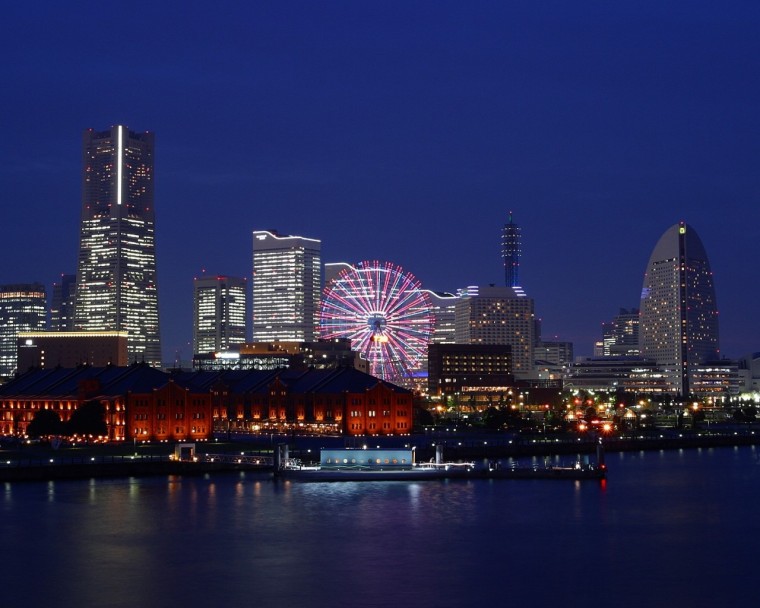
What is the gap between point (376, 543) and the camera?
63.4 m

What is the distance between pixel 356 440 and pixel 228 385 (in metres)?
29.9

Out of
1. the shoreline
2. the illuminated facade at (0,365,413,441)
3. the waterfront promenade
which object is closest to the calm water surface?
the shoreline

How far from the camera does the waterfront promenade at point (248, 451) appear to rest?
95875 mm

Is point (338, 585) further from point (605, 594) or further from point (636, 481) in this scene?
point (636, 481)

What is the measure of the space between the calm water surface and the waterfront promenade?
3.74m

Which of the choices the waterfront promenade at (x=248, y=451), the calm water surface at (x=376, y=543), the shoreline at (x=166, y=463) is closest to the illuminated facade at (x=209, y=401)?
the waterfront promenade at (x=248, y=451)

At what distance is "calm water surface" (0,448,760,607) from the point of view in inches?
2023

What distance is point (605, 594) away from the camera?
51219 mm

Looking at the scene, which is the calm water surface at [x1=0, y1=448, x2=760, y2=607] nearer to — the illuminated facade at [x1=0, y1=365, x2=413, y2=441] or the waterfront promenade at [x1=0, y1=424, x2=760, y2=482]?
the waterfront promenade at [x1=0, y1=424, x2=760, y2=482]

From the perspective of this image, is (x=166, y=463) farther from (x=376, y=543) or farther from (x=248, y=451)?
(x=376, y=543)

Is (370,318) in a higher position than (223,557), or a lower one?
higher

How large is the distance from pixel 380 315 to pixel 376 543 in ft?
313

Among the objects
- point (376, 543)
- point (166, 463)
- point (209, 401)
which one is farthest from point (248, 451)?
point (376, 543)

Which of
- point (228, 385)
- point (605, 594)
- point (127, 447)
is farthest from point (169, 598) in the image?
point (228, 385)
